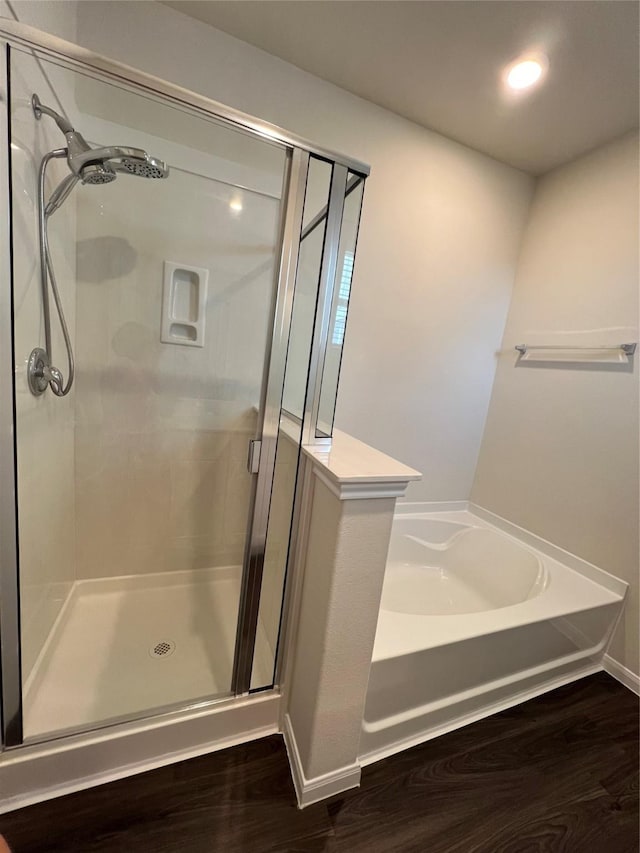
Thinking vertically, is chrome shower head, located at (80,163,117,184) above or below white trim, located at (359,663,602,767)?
above

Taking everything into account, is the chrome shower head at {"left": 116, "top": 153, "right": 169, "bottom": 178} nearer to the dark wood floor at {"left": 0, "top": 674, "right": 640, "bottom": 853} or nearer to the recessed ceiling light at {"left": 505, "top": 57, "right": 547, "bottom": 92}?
the recessed ceiling light at {"left": 505, "top": 57, "right": 547, "bottom": 92}

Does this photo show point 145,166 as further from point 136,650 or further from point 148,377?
point 136,650

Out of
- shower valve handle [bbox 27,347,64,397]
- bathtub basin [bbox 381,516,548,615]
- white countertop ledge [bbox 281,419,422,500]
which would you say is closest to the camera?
white countertop ledge [bbox 281,419,422,500]

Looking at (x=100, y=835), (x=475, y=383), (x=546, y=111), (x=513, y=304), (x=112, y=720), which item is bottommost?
(x=100, y=835)

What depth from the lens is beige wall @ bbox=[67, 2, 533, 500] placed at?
1.51 m

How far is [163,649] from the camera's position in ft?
4.87

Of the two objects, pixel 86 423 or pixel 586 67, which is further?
pixel 86 423

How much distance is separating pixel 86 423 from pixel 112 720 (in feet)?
3.74

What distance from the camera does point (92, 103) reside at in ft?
4.43

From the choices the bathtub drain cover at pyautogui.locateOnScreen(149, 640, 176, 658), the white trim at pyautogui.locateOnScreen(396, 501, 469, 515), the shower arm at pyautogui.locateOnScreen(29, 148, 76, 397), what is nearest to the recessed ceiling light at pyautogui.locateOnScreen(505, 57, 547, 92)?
the shower arm at pyautogui.locateOnScreen(29, 148, 76, 397)

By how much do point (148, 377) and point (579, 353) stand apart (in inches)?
85.8

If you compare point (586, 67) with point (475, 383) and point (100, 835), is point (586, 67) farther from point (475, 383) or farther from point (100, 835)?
point (100, 835)

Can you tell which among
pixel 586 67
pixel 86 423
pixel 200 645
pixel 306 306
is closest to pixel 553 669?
pixel 200 645

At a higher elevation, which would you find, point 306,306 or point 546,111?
point 546,111
